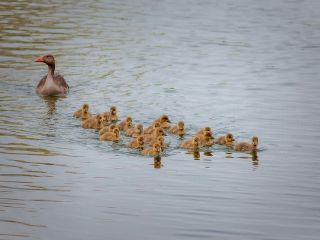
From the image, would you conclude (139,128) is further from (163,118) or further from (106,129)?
(163,118)

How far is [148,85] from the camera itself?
22.2 meters

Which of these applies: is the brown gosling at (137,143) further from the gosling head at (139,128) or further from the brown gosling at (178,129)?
the brown gosling at (178,129)

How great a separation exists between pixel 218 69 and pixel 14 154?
1016cm

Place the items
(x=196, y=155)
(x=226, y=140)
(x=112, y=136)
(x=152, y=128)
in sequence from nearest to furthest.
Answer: (x=196, y=155) < (x=226, y=140) < (x=112, y=136) < (x=152, y=128)

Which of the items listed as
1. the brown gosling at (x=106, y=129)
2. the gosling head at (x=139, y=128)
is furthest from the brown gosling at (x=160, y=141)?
the brown gosling at (x=106, y=129)

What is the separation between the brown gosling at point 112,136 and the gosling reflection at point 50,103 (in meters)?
2.62

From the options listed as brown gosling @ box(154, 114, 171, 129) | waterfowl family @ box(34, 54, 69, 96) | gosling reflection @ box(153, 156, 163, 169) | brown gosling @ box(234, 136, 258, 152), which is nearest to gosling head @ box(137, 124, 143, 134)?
brown gosling @ box(154, 114, 171, 129)

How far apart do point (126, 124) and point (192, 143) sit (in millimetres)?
1803

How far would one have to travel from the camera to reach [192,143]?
16141 mm

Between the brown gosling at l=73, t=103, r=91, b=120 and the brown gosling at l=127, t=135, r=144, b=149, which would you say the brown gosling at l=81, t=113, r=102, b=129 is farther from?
the brown gosling at l=127, t=135, r=144, b=149

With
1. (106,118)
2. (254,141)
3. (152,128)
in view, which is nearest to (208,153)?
(254,141)

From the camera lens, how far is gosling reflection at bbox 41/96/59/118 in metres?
19.2

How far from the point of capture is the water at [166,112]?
12.4 metres

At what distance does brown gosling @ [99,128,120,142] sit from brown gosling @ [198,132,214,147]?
1.56 meters
